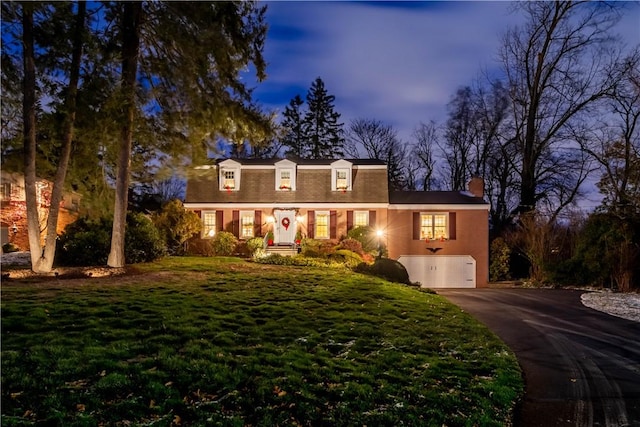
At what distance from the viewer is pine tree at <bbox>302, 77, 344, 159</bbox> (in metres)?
42.5

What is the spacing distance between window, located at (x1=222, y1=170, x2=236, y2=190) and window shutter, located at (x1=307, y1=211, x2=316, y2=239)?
15.4 feet

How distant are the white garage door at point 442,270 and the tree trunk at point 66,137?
16.9 meters

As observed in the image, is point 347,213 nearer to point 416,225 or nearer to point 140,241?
point 416,225

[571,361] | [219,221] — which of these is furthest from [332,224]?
[571,361]

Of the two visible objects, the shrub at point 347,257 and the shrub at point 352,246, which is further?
the shrub at point 352,246

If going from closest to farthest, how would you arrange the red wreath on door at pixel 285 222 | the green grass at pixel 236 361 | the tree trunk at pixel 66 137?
the green grass at pixel 236 361, the tree trunk at pixel 66 137, the red wreath on door at pixel 285 222

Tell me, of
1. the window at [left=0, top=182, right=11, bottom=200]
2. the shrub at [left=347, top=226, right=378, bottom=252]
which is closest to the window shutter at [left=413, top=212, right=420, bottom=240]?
the shrub at [left=347, top=226, right=378, bottom=252]

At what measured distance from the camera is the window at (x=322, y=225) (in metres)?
23.1

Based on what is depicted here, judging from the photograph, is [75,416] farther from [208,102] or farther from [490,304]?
[490,304]

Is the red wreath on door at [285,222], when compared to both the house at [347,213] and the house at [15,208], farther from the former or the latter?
the house at [15,208]

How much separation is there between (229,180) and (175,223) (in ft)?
16.0

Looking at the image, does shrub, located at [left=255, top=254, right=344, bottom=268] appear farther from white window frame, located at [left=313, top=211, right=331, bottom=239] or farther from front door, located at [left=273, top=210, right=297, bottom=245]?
white window frame, located at [left=313, top=211, right=331, bottom=239]

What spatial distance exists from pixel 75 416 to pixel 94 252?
10.9 meters

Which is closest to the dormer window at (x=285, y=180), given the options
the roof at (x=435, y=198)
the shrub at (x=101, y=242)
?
the roof at (x=435, y=198)
